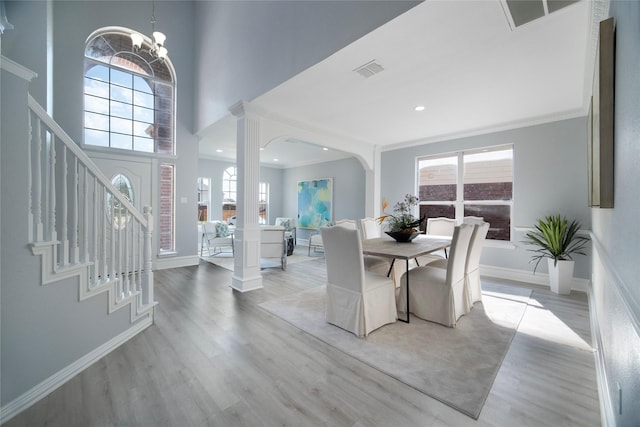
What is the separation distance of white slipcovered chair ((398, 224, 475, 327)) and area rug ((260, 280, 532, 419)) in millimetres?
99

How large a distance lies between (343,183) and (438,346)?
548cm

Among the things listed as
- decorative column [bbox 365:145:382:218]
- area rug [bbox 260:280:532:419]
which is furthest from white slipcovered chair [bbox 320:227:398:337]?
decorative column [bbox 365:145:382:218]

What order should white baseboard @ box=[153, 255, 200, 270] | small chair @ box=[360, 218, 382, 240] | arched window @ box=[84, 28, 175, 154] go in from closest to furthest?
1. small chair @ box=[360, 218, 382, 240]
2. arched window @ box=[84, 28, 175, 154]
3. white baseboard @ box=[153, 255, 200, 270]

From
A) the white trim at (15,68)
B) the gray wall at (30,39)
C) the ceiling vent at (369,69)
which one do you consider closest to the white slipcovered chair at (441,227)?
the ceiling vent at (369,69)

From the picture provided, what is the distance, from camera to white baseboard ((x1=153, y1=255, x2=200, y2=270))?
16.3ft

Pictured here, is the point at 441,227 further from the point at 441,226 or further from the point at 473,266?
the point at 473,266

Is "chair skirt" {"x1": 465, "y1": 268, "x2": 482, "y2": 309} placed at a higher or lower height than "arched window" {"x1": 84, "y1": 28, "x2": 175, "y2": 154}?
lower

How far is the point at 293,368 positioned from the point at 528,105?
4.30m

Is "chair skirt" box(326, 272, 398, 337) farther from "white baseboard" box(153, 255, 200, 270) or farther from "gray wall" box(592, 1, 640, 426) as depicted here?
"white baseboard" box(153, 255, 200, 270)

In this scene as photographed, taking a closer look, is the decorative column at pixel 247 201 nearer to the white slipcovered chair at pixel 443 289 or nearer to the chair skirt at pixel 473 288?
the white slipcovered chair at pixel 443 289

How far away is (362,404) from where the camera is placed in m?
1.54

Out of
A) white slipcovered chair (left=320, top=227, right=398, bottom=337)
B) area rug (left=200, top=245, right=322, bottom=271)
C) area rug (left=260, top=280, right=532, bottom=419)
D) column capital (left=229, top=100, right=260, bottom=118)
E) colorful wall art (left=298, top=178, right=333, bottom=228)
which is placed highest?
column capital (left=229, top=100, right=260, bottom=118)

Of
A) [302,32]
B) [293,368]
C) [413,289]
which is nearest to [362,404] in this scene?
[293,368]

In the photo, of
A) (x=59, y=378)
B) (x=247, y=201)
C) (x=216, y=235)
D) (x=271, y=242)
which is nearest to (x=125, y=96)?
(x=216, y=235)
